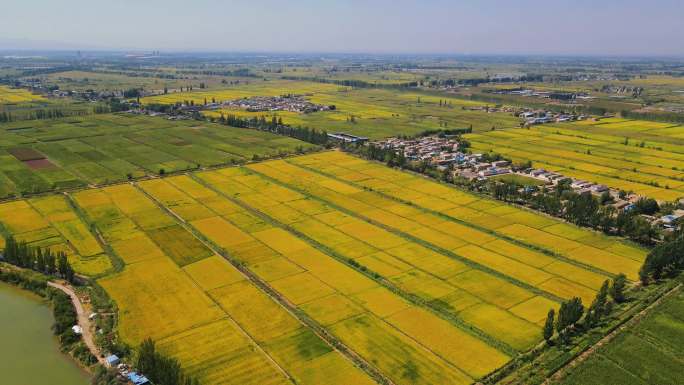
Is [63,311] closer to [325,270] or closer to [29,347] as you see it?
[29,347]

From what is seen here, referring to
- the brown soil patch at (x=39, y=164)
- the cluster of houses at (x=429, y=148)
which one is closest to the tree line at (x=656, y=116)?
the cluster of houses at (x=429, y=148)

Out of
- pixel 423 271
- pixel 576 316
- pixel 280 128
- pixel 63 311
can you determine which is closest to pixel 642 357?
pixel 576 316

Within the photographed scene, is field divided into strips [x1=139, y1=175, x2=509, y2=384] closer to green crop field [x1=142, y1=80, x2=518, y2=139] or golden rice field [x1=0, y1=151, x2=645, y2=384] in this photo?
golden rice field [x1=0, y1=151, x2=645, y2=384]

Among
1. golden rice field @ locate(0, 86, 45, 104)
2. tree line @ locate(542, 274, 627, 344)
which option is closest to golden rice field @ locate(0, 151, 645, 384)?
tree line @ locate(542, 274, 627, 344)

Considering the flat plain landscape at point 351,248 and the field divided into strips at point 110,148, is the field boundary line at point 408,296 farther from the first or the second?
the field divided into strips at point 110,148

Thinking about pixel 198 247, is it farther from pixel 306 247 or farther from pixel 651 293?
pixel 651 293

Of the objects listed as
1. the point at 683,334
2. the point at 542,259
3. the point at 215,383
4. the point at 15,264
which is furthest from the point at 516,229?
the point at 15,264
